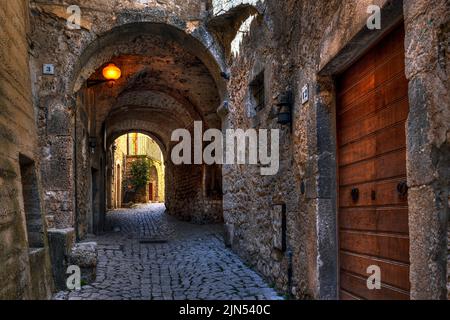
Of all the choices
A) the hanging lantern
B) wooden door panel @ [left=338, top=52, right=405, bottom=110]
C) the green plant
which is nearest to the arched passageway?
the hanging lantern

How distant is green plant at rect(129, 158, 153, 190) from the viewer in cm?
2769

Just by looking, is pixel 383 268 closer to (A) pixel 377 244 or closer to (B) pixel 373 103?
(A) pixel 377 244

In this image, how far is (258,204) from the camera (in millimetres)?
5715

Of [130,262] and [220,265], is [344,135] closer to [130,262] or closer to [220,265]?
[220,265]

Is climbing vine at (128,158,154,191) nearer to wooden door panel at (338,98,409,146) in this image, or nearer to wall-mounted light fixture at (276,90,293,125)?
wall-mounted light fixture at (276,90,293,125)

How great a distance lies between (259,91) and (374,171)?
10.4ft

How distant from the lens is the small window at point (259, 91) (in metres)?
5.80

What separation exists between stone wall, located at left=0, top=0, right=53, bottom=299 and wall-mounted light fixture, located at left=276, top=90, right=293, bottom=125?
236 centimetres

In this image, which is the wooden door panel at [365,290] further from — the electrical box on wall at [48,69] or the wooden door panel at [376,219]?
the electrical box on wall at [48,69]

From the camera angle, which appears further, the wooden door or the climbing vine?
the climbing vine

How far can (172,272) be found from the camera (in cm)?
591

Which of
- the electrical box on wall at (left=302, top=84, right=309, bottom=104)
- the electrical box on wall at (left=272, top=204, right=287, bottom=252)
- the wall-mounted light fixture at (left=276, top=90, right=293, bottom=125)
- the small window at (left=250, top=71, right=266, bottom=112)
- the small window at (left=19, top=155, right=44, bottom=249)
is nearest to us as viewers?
the electrical box on wall at (left=302, top=84, right=309, bottom=104)
